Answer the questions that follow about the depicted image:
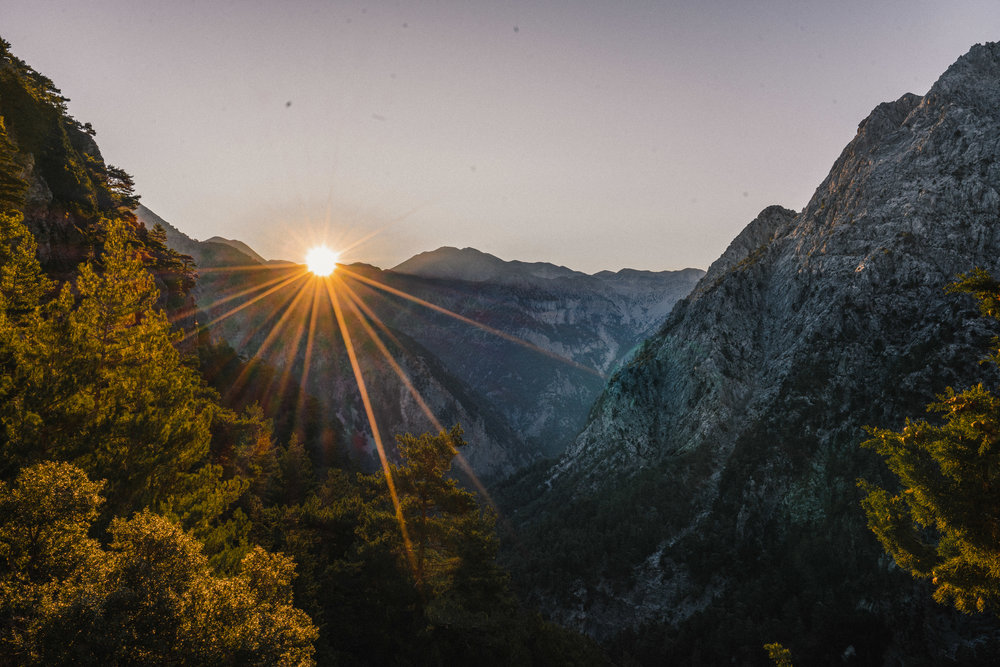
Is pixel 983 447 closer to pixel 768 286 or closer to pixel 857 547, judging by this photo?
pixel 857 547

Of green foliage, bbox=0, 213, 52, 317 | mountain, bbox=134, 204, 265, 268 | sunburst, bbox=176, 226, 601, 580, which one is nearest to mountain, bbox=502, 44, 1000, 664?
sunburst, bbox=176, 226, 601, 580

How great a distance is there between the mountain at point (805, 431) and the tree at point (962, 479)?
54.5m

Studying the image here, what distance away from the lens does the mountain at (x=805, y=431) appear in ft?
195

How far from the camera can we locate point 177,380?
41.0ft

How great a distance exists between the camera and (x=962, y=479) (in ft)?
34.1

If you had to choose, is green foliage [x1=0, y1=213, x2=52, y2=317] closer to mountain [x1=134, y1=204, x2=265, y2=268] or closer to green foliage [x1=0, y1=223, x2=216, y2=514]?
green foliage [x1=0, y1=223, x2=216, y2=514]

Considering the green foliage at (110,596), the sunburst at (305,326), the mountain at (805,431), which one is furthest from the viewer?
the sunburst at (305,326)

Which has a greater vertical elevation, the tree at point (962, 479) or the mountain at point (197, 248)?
the mountain at point (197, 248)

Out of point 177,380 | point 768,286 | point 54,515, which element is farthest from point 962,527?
point 768,286

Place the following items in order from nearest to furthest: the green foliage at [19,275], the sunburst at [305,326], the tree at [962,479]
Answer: the tree at [962,479], the green foliage at [19,275], the sunburst at [305,326]

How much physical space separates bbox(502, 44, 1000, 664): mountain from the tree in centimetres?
5446

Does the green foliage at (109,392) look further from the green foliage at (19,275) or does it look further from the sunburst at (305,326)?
the sunburst at (305,326)

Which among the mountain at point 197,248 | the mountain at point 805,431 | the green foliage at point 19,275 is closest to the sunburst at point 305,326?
the mountain at point 197,248

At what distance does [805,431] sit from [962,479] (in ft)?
271
